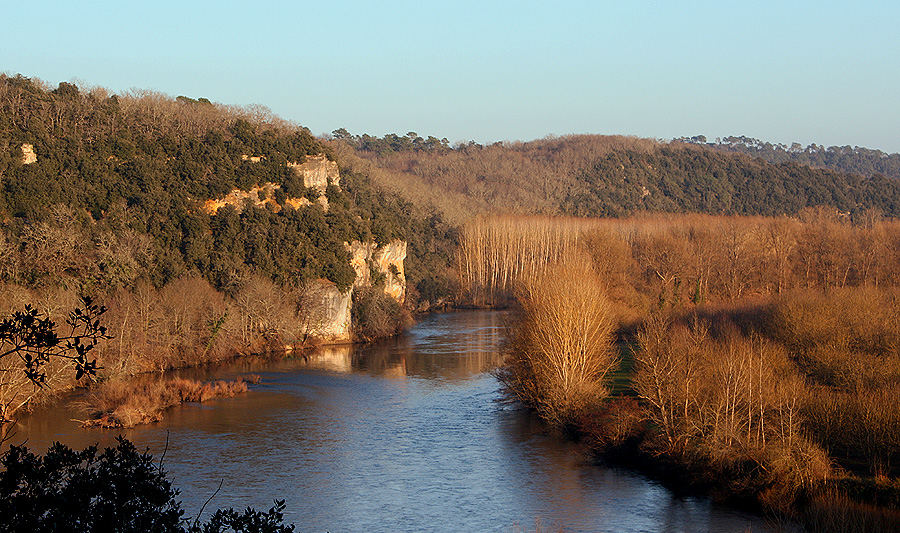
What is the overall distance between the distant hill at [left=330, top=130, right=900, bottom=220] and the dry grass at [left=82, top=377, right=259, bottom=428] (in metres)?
64.0

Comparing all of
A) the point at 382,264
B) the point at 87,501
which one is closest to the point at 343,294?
the point at 382,264

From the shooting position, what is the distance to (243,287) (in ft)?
189

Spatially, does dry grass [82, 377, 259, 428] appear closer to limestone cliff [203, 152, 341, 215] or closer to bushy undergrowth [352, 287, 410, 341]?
bushy undergrowth [352, 287, 410, 341]

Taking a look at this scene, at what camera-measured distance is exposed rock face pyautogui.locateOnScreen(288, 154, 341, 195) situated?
72.2m

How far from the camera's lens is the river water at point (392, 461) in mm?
23812

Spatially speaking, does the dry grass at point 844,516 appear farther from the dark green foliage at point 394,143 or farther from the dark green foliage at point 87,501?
the dark green foliage at point 394,143

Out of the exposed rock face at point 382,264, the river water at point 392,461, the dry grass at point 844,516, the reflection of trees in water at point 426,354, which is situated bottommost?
the reflection of trees in water at point 426,354

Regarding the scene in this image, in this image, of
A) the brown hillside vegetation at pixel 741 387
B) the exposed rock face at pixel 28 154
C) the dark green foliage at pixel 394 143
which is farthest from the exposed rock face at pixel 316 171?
the dark green foliage at pixel 394 143

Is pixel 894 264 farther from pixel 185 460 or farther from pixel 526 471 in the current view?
pixel 185 460

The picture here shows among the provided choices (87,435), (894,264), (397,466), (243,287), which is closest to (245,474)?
(397,466)

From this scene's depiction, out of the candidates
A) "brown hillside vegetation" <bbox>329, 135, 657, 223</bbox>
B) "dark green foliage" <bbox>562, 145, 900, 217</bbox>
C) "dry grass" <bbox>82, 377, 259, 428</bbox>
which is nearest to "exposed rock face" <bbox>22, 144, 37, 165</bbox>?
"dry grass" <bbox>82, 377, 259, 428</bbox>

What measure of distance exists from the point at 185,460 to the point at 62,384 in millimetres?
12333

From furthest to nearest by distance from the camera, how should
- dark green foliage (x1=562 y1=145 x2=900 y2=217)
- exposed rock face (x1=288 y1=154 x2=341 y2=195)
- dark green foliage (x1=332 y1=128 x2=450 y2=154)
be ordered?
dark green foliage (x1=332 y1=128 x2=450 y2=154)
dark green foliage (x1=562 y1=145 x2=900 y2=217)
exposed rock face (x1=288 y1=154 x2=341 y2=195)

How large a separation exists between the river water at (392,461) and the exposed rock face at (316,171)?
93.5ft
